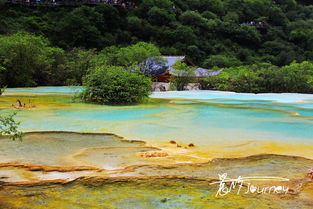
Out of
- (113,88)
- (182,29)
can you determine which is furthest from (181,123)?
(182,29)

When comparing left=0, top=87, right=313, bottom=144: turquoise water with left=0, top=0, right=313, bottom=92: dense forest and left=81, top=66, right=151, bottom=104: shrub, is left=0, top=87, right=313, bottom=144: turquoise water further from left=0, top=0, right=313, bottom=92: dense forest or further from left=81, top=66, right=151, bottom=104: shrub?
left=0, top=0, right=313, bottom=92: dense forest

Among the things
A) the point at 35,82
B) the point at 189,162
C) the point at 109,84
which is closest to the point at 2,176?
the point at 189,162

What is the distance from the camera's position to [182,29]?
50.2 meters

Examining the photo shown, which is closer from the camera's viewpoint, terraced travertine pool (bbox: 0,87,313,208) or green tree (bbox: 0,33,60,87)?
terraced travertine pool (bbox: 0,87,313,208)

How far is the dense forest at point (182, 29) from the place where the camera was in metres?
44.8

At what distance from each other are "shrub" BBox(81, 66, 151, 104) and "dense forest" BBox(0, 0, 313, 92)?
80.8 feet

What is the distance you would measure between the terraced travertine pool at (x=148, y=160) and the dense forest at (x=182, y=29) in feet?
104

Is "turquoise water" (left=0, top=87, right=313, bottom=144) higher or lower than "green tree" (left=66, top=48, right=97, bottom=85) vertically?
lower

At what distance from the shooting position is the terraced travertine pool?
4.59m

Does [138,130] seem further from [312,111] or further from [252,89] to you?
[252,89]

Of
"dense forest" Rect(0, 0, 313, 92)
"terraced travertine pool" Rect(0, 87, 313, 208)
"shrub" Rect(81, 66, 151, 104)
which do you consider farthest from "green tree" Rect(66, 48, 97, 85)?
"terraced travertine pool" Rect(0, 87, 313, 208)

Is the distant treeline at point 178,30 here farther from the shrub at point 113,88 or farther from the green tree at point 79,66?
the shrub at point 113,88

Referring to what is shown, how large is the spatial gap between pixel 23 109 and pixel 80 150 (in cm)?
651

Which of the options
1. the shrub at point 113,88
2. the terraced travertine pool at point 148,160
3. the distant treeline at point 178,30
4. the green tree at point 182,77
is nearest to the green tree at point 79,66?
the green tree at point 182,77
